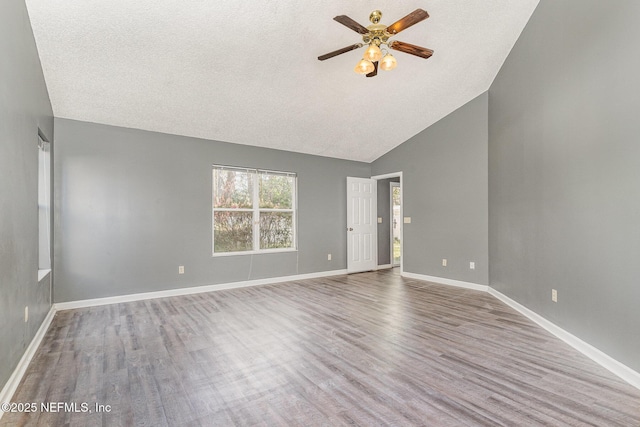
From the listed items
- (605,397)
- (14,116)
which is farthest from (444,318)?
(14,116)

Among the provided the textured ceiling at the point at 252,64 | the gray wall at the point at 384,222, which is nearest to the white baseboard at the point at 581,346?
the gray wall at the point at 384,222

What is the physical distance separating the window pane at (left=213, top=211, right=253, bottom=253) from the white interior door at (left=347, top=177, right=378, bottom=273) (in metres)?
2.18

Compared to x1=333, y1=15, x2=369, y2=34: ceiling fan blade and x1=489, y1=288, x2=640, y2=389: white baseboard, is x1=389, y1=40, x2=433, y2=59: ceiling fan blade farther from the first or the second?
x1=489, y1=288, x2=640, y2=389: white baseboard

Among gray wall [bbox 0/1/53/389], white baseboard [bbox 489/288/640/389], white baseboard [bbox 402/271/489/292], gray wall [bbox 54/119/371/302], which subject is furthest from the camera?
white baseboard [bbox 402/271/489/292]

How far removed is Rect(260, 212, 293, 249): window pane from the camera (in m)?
5.66

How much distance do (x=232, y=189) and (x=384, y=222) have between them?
3.66 metres

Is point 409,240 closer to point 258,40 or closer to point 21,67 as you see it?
point 258,40

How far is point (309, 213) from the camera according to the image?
6133 mm

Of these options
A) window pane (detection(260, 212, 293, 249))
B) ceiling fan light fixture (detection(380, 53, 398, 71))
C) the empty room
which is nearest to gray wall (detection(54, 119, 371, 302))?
the empty room

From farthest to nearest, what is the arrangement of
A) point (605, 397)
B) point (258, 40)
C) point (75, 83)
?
point (75, 83)
point (258, 40)
point (605, 397)

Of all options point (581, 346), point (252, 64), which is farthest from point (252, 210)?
point (581, 346)

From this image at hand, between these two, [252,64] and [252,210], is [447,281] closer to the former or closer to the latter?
[252,210]

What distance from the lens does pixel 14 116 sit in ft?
7.67

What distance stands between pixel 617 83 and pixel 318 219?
4.67 meters
